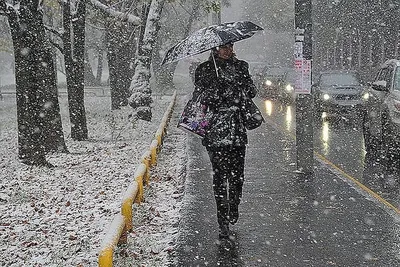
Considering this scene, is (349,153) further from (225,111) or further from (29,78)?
(225,111)

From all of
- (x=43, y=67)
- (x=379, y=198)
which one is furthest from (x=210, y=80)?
(x=43, y=67)

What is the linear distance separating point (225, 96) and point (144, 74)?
12.8m

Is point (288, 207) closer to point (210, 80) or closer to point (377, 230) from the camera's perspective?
point (377, 230)

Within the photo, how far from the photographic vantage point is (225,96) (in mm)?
6277

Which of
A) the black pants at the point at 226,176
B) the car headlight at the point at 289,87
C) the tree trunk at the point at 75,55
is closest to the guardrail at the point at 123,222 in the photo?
the black pants at the point at 226,176

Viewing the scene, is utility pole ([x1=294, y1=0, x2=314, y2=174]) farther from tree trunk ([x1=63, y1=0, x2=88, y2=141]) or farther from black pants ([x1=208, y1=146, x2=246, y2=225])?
tree trunk ([x1=63, y1=0, x2=88, y2=141])

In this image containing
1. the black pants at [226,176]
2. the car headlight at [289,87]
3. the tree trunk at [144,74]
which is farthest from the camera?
the car headlight at [289,87]

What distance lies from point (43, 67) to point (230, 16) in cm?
6919

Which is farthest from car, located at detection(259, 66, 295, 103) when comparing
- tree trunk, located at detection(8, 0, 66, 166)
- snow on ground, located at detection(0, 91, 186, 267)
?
tree trunk, located at detection(8, 0, 66, 166)

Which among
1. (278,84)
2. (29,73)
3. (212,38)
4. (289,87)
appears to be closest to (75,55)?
(29,73)

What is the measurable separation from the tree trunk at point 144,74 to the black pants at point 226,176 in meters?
12.1

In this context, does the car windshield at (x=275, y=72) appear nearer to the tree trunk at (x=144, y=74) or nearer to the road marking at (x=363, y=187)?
the tree trunk at (x=144, y=74)

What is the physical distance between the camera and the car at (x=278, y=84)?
2500cm

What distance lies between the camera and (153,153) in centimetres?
1030
